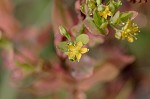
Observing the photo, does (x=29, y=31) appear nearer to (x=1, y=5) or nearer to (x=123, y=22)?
(x=1, y=5)

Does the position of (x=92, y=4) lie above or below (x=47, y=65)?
below

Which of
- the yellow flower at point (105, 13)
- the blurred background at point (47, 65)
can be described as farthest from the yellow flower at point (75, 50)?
the blurred background at point (47, 65)

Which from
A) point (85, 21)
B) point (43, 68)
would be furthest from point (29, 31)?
point (85, 21)

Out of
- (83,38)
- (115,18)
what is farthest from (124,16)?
(83,38)

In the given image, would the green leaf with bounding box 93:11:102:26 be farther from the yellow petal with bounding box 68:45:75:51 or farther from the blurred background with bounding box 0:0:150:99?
the blurred background with bounding box 0:0:150:99

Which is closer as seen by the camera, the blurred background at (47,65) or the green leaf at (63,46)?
the green leaf at (63,46)

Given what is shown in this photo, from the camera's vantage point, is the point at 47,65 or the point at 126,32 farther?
the point at 47,65

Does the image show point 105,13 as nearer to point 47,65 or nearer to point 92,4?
point 92,4

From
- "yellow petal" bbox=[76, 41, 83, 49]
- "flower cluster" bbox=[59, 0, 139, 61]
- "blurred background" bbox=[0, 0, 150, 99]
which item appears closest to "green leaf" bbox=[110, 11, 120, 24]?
"flower cluster" bbox=[59, 0, 139, 61]

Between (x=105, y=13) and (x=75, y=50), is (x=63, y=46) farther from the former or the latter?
(x=105, y=13)

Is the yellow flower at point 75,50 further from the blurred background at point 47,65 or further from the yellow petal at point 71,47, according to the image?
the blurred background at point 47,65
